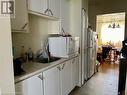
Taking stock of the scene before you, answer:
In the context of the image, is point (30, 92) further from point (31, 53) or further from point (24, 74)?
point (31, 53)

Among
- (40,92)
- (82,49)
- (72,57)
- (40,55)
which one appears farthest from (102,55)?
(40,92)

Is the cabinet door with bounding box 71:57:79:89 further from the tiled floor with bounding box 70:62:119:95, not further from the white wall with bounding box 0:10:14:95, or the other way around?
the white wall with bounding box 0:10:14:95

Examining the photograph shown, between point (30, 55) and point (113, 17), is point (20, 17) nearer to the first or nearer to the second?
point (30, 55)

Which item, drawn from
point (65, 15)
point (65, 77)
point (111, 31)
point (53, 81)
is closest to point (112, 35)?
point (111, 31)

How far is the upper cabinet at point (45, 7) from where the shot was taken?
1.81 metres

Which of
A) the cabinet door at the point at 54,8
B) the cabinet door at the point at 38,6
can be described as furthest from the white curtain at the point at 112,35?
the cabinet door at the point at 38,6

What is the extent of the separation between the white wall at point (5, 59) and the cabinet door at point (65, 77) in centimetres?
126

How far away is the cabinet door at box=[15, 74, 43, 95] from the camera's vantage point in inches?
54.4

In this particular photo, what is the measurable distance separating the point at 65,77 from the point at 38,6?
1300 millimetres

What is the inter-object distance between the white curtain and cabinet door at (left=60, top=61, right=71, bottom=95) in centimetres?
659

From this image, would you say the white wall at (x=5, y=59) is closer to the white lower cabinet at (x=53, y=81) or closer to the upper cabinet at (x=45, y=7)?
the white lower cabinet at (x=53, y=81)

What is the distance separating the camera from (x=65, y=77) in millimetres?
2371

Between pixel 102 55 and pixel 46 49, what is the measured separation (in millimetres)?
4546

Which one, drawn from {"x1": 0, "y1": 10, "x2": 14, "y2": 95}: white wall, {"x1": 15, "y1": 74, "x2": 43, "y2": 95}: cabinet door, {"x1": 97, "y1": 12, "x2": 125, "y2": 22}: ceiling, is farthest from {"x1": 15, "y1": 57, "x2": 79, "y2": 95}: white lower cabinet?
{"x1": 97, "y1": 12, "x2": 125, "y2": 22}: ceiling
